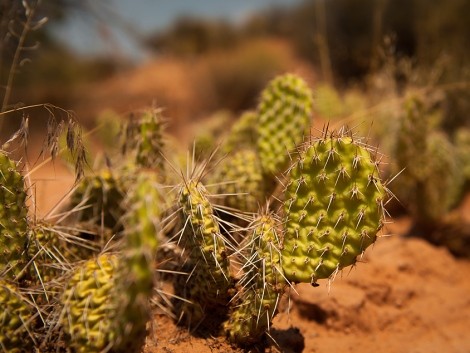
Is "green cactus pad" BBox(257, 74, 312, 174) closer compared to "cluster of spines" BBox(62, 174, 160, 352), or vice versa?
"cluster of spines" BBox(62, 174, 160, 352)

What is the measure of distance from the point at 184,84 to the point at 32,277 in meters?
14.5

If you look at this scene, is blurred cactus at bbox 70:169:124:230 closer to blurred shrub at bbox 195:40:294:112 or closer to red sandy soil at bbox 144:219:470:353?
red sandy soil at bbox 144:219:470:353

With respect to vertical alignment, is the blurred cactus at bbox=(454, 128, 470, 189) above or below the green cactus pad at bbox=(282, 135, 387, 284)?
below

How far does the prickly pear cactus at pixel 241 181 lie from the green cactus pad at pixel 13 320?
4.70ft

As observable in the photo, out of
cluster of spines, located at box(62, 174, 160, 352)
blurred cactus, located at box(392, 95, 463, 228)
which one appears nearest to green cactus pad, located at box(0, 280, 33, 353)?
cluster of spines, located at box(62, 174, 160, 352)

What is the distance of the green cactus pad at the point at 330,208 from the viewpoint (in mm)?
2133

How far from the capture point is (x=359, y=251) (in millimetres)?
2178

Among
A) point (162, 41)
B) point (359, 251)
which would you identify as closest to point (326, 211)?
point (359, 251)

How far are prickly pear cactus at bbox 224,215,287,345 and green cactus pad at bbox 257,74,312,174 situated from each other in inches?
46.6

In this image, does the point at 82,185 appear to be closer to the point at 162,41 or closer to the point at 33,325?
the point at 33,325

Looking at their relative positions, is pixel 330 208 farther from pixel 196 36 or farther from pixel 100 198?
pixel 196 36

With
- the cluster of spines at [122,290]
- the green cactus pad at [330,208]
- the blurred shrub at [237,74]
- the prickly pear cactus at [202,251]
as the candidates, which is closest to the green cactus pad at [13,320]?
the cluster of spines at [122,290]

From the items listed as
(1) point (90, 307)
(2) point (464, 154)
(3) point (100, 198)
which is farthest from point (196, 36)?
(1) point (90, 307)

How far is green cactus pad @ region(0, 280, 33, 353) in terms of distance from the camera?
6.34 feet
